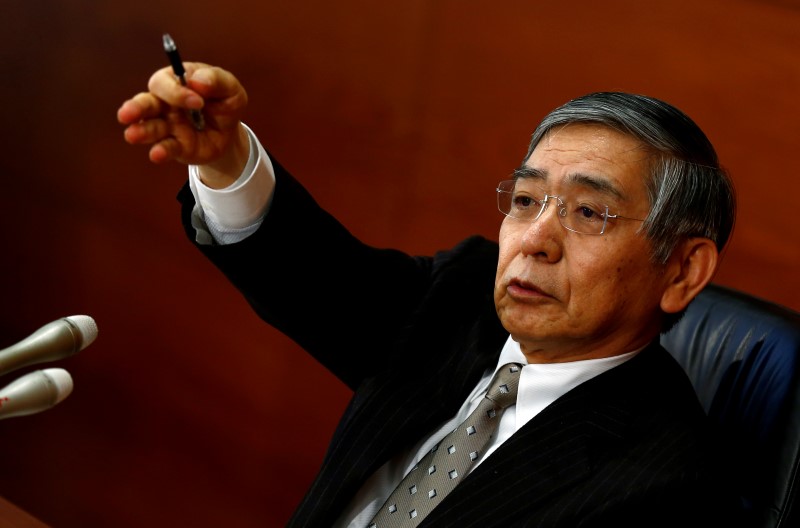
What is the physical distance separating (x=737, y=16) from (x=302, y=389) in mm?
1547

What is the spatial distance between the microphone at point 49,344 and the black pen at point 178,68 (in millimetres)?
309

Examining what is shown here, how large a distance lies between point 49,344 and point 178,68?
367mm

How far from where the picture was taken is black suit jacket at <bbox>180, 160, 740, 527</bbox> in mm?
1450

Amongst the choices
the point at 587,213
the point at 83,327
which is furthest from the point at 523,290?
the point at 83,327

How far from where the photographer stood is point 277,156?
2.80 metres

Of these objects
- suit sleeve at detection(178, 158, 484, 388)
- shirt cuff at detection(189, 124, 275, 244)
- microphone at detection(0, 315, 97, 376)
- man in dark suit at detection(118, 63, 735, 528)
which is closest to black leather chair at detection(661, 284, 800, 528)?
man in dark suit at detection(118, 63, 735, 528)

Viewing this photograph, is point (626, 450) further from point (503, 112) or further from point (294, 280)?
point (503, 112)

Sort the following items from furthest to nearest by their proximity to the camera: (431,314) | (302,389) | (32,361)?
(302,389) → (431,314) → (32,361)

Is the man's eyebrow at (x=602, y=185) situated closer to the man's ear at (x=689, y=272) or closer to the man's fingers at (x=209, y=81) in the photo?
the man's ear at (x=689, y=272)

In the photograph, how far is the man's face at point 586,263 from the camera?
61.1 inches

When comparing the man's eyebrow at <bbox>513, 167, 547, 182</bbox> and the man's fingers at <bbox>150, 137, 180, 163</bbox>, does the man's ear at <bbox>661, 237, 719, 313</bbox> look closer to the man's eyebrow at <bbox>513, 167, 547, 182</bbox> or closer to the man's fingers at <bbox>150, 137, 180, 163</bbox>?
the man's eyebrow at <bbox>513, 167, 547, 182</bbox>

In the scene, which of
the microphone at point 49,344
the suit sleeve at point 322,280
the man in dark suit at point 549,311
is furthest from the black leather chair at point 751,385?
the microphone at point 49,344

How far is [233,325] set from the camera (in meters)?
2.91

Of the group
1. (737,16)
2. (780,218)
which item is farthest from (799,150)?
(737,16)
